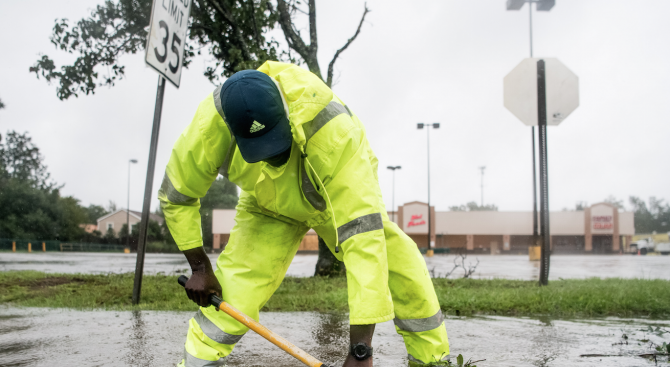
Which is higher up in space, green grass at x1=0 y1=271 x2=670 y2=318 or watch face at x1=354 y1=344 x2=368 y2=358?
watch face at x1=354 y1=344 x2=368 y2=358

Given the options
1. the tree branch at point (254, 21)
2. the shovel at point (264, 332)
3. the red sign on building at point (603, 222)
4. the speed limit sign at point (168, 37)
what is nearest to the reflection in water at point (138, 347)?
the shovel at point (264, 332)

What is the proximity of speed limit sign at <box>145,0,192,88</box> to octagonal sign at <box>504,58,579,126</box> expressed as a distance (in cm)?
440

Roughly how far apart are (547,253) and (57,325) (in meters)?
5.80

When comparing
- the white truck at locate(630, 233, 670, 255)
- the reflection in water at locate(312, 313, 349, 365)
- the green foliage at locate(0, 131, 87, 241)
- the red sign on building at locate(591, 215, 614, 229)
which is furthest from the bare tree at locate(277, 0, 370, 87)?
the red sign on building at locate(591, 215, 614, 229)

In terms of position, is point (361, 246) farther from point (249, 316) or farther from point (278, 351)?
point (278, 351)

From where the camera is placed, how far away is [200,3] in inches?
379

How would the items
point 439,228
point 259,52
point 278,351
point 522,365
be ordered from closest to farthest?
point 522,365 → point 278,351 → point 259,52 → point 439,228

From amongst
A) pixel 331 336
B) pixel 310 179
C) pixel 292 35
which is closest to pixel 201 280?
pixel 310 179

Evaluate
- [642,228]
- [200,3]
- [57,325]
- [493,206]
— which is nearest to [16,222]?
[200,3]

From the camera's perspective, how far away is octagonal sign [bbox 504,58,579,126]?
6599 millimetres

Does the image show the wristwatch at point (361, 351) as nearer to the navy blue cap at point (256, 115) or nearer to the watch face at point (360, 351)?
the watch face at point (360, 351)

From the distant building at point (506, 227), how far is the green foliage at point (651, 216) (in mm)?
49031

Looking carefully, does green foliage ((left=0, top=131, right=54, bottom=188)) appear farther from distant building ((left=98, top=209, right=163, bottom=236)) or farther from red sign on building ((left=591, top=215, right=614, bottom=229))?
red sign on building ((left=591, top=215, right=614, bottom=229))

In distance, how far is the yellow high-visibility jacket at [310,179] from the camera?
1.77 m
